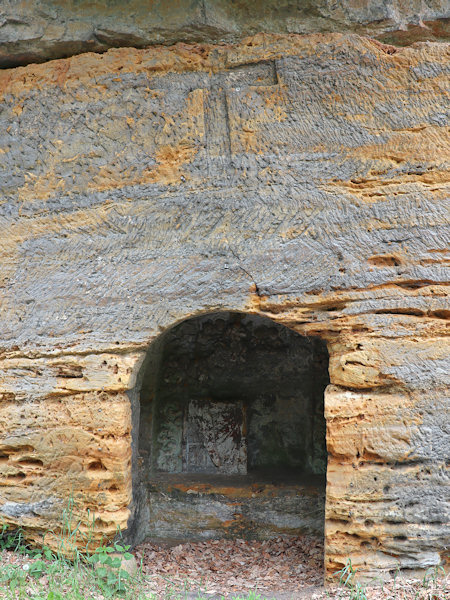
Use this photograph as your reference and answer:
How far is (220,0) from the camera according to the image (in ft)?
12.3

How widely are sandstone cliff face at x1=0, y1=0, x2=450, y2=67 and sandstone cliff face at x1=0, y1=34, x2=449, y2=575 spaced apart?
0.43ft

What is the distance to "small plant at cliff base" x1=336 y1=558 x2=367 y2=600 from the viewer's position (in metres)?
3.10

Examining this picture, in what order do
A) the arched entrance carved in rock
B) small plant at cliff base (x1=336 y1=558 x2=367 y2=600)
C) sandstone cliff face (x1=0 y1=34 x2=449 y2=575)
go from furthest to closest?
1. the arched entrance carved in rock
2. sandstone cliff face (x1=0 y1=34 x2=449 y2=575)
3. small plant at cliff base (x1=336 y1=558 x2=367 y2=600)

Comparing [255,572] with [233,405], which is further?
[233,405]

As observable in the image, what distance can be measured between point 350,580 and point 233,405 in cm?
197

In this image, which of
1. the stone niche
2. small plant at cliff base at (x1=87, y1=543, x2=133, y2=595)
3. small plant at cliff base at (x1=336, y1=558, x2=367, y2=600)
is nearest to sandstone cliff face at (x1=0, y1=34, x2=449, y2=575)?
small plant at cliff base at (x1=336, y1=558, x2=367, y2=600)

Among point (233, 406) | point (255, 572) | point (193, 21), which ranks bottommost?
point (255, 572)

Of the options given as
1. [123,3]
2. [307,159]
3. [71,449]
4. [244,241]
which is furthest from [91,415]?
[123,3]

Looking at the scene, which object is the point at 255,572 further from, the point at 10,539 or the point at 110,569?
the point at 10,539

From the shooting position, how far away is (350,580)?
3234mm

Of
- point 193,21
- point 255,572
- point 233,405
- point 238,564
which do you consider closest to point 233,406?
point 233,405

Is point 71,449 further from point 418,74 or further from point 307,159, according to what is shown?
point 418,74

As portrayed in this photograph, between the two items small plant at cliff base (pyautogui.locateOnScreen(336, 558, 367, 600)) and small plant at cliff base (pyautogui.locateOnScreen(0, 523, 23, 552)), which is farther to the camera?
small plant at cliff base (pyautogui.locateOnScreen(0, 523, 23, 552))

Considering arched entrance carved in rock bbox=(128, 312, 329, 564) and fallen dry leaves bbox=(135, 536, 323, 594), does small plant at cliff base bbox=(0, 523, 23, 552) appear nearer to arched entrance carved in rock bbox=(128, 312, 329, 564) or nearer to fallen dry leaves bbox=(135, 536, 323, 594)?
fallen dry leaves bbox=(135, 536, 323, 594)
